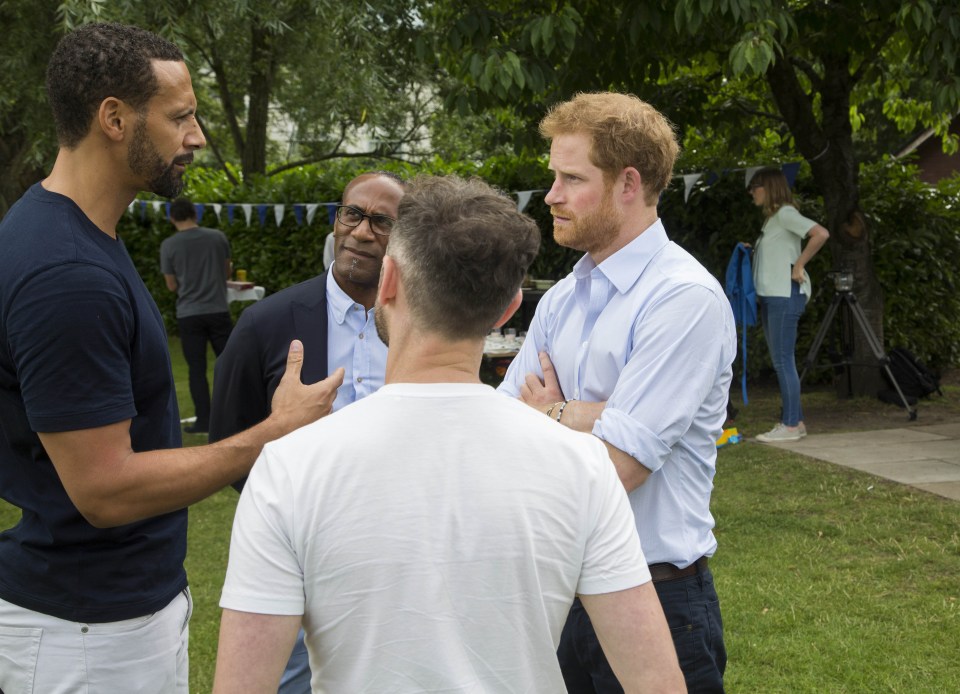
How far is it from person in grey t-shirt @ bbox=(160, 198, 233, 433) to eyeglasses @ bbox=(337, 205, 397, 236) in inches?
290

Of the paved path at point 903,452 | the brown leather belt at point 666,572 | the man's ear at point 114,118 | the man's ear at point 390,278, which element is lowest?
the paved path at point 903,452

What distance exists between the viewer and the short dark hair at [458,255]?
1626 millimetres

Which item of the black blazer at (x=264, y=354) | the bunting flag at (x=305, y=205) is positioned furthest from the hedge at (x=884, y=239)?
the black blazer at (x=264, y=354)

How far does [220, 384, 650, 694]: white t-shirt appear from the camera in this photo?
154cm

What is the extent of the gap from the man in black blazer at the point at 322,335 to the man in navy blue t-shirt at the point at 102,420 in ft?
1.98

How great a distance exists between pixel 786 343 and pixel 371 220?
6934 millimetres

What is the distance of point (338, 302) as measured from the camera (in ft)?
9.71

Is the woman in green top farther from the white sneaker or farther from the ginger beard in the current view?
the ginger beard

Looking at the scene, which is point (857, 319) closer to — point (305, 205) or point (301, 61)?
point (305, 205)

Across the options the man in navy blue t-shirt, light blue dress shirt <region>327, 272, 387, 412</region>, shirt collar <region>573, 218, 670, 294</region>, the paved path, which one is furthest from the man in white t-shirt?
the paved path

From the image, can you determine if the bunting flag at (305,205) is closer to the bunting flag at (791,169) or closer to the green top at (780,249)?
the bunting flag at (791,169)

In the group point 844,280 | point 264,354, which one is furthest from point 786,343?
point 264,354

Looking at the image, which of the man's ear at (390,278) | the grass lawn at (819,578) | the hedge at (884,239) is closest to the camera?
the man's ear at (390,278)

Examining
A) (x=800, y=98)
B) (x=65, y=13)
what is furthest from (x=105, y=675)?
(x=800, y=98)
